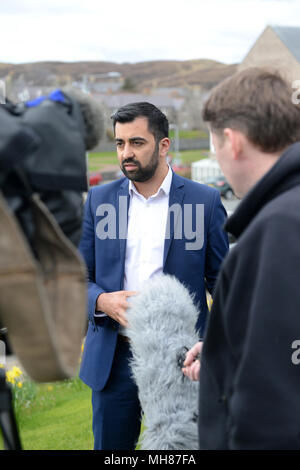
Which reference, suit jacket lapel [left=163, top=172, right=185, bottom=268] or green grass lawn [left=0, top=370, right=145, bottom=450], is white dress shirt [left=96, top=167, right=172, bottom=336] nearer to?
suit jacket lapel [left=163, top=172, right=185, bottom=268]

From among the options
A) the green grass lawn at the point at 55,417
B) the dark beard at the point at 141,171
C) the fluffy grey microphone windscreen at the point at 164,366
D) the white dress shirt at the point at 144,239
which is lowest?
the green grass lawn at the point at 55,417

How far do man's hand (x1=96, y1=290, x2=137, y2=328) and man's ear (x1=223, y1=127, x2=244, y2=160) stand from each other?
1270mm

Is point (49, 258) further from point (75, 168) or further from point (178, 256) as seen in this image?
point (178, 256)

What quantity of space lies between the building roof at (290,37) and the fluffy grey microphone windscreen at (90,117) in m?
43.4

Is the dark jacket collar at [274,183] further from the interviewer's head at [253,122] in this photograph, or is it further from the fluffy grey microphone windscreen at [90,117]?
the fluffy grey microphone windscreen at [90,117]

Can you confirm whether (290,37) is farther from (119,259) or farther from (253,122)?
(253,122)

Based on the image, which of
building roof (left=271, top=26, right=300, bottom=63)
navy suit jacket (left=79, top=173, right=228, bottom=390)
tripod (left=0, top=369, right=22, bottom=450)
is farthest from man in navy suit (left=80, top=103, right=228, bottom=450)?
building roof (left=271, top=26, right=300, bottom=63)

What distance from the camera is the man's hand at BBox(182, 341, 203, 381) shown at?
7.56 feet

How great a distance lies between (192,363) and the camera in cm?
234

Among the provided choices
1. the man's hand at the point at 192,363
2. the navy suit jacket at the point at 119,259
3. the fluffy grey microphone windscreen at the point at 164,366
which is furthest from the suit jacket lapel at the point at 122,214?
the man's hand at the point at 192,363

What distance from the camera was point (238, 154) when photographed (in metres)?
1.89

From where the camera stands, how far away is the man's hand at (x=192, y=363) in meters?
2.30

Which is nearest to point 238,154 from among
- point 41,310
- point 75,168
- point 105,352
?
point 75,168

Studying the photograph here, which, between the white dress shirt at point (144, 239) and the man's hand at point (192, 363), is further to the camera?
the white dress shirt at point (144, 239)
